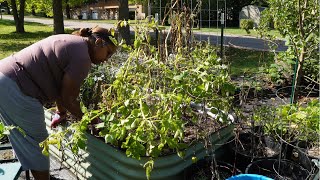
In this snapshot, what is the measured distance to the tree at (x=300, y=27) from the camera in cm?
400

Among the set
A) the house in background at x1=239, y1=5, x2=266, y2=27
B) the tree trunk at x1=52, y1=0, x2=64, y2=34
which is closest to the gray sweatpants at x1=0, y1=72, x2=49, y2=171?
the tree trunk at x1=52, y1=0, x2=64, y2=34

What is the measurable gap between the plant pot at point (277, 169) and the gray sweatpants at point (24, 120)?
1667 mm

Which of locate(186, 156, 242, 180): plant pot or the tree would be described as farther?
the tree

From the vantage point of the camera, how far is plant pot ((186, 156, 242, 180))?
9.28 ft

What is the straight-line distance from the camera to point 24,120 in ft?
8.66

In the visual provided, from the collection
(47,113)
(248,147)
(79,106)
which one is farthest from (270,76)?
(79,106)

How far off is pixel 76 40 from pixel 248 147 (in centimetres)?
186

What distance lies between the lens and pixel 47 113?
3.78m

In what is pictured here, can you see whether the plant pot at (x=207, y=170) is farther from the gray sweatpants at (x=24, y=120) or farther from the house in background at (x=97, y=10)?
the house in background at (x=97, y=10)

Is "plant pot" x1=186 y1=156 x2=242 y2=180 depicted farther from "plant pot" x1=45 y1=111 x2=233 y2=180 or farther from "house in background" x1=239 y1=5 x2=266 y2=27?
"house in background" x1=239 y1=5 x2=266 y2=27

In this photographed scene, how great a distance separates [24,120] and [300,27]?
2.97 m

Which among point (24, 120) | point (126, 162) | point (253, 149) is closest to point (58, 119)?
point (24, 120)

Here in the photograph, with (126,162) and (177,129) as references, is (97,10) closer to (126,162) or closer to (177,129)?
(126,162)

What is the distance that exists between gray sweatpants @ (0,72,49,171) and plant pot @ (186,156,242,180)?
1.16m
